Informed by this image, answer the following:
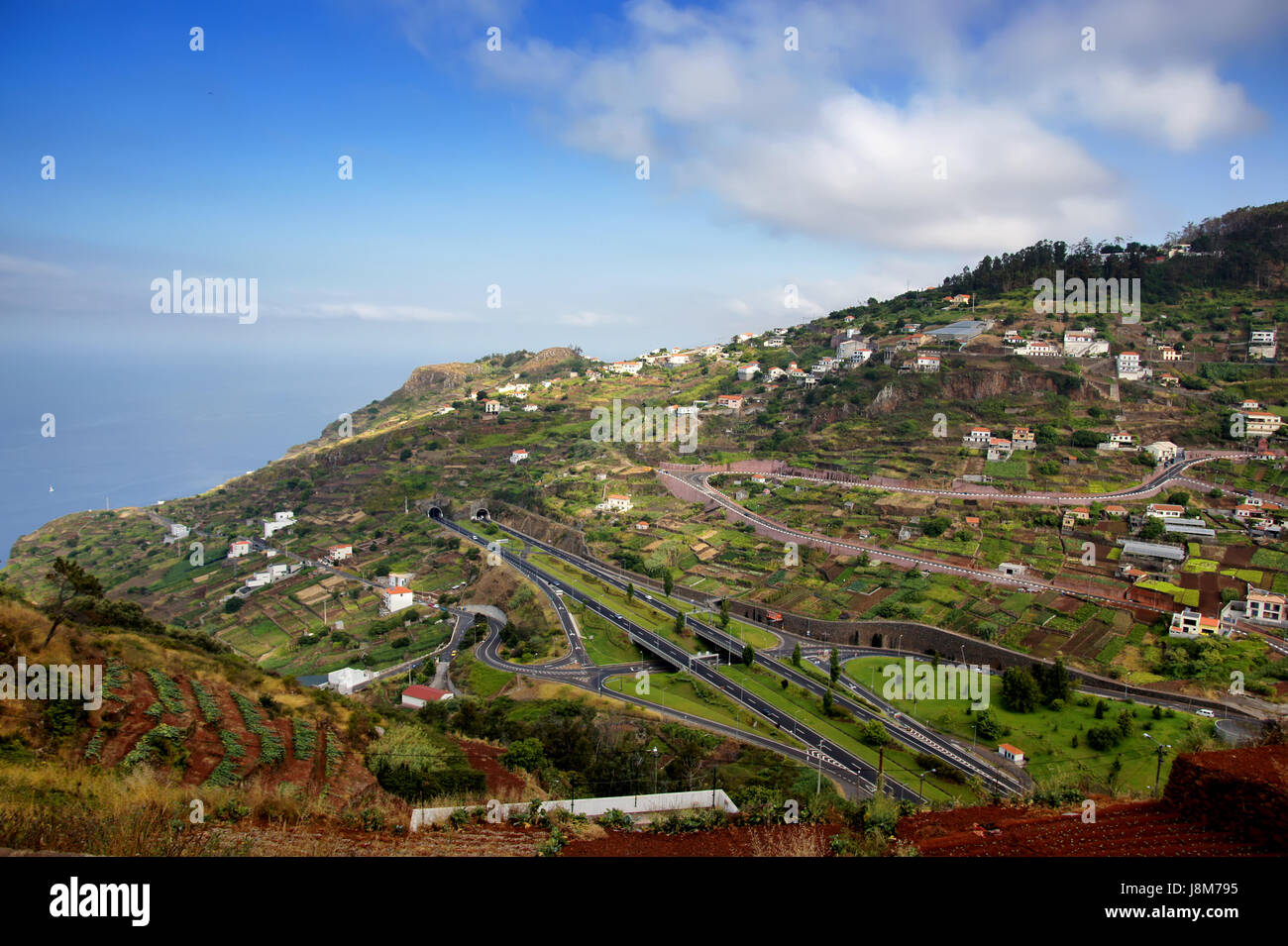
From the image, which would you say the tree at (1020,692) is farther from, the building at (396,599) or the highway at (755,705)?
the building at (396,599)

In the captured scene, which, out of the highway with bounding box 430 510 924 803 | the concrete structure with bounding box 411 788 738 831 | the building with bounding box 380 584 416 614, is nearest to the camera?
the concrete structure with bounding box 411 788 738 831

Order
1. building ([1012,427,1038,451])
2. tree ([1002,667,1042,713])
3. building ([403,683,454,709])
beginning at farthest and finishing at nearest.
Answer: building ([1012,427,1038,451]) < building ([403,683,454,709]) < tree ([1002,667,1042,713])

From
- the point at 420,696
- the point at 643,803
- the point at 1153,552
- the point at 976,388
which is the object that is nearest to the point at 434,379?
the point at 976,388

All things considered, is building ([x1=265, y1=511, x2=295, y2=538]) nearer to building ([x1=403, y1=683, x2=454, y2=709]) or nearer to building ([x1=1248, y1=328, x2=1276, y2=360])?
building ([x1=403, y1=683, x2=454, y2=709])

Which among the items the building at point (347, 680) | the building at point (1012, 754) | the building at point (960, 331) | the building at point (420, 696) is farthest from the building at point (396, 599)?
the building at point (960, 331)

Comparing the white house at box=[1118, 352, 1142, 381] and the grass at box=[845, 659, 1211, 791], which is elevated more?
the white house at box=[1118, 352, 1142, 381]

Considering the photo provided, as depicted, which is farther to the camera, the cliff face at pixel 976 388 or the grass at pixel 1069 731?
the cliff face at pixel 976 388

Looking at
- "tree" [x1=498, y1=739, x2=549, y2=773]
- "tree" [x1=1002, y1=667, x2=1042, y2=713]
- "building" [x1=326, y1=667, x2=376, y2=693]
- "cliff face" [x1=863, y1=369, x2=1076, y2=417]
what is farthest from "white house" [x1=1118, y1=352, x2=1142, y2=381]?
"building" [x1=326, y1=667, x2=376, y2=693]
